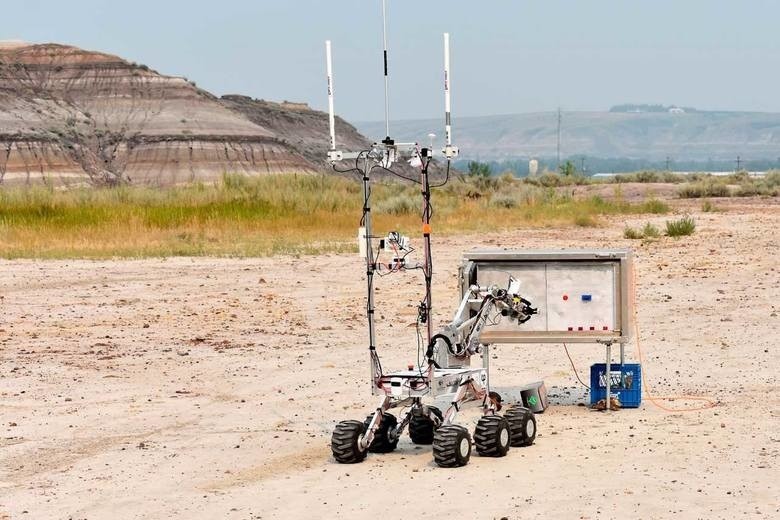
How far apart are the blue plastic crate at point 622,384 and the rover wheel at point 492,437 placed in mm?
1929

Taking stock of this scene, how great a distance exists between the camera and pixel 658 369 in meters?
13.4

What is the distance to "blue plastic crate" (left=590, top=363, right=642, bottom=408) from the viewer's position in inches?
446

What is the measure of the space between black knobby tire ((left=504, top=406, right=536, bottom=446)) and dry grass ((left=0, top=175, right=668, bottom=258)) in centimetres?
1532

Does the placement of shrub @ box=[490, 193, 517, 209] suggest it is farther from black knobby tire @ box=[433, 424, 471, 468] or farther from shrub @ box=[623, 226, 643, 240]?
black knobby tire @ box=[433, 424, 471, 468]

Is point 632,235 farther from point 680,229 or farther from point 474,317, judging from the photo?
point 474,317

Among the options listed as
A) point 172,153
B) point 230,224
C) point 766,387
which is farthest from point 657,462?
point 172,153

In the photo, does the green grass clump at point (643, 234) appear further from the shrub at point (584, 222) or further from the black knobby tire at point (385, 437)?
the black knobby tire at point (385, 437)

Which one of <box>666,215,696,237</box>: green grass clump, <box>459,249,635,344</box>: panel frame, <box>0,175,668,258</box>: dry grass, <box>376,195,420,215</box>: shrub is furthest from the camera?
<box>376,195,420,215</box>: shrub

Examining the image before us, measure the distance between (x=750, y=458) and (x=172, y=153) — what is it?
72986 mm

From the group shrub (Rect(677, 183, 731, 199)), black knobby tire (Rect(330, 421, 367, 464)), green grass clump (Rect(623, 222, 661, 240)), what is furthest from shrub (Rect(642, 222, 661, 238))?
shrub (Rect(677, 183, 731, 199))

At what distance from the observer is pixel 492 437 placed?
9.50 metres

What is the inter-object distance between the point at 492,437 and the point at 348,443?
92cm

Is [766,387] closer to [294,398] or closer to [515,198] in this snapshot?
[294,398]

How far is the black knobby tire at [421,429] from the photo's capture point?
10117mm
